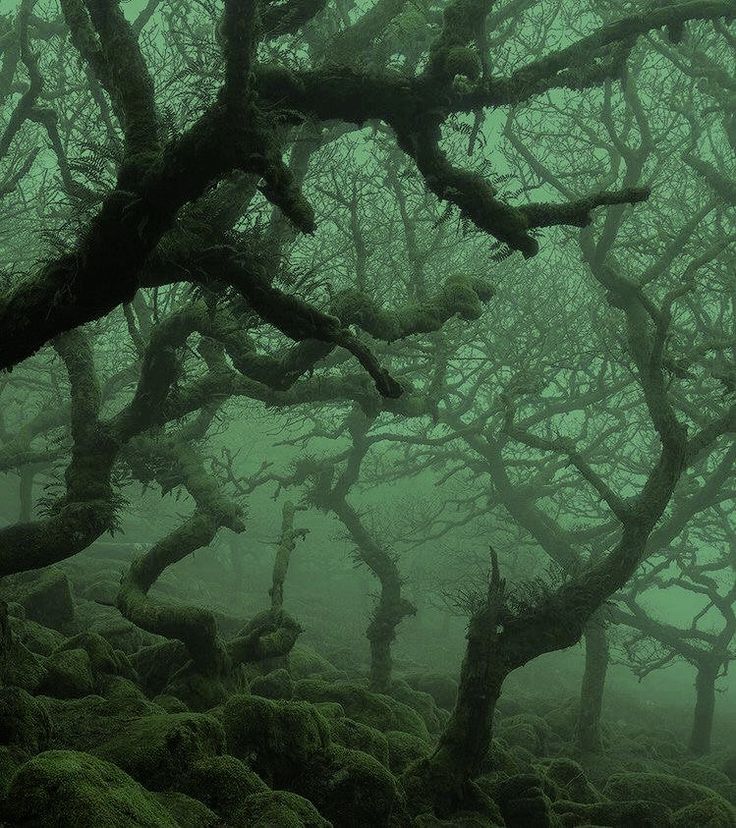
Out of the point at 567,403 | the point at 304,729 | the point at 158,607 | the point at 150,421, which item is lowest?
the point at 304,729

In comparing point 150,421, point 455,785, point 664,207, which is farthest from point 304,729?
point 664,207

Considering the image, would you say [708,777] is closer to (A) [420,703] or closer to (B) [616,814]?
(A) [420,703]

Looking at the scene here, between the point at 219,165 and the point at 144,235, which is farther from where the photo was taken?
the point at 144,235

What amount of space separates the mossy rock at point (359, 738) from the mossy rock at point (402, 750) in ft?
0.93

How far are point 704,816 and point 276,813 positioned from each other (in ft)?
18.7

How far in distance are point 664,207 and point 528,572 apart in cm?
1906

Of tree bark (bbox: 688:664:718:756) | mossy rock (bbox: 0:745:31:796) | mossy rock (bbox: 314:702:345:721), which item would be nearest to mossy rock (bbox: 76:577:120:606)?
mossy rock (bbox: 314:702:345:721)

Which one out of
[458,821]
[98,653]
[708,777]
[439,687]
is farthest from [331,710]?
[708,777]

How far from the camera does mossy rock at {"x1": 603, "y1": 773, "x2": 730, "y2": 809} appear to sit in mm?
8820

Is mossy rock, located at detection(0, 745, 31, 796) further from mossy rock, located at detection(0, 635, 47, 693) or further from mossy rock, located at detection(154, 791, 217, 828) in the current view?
mossy rock, located at detection(0, 635, 47, 693)

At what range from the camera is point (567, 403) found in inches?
738

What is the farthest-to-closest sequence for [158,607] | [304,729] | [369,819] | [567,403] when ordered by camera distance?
[567,403], [158,607], [304,729], [369,819]

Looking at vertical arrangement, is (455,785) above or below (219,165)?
below

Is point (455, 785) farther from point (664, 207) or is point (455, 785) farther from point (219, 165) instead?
point (664, 207)
